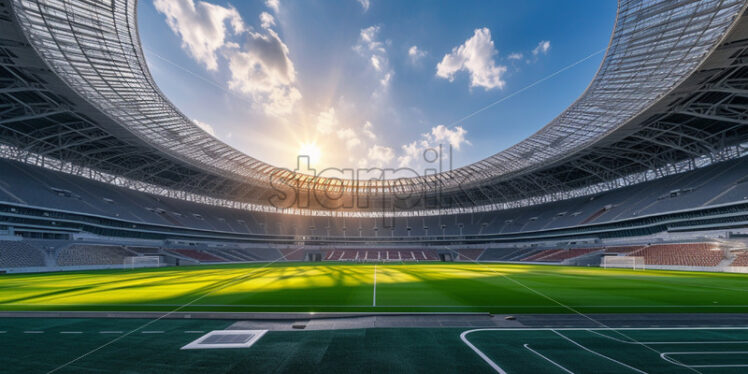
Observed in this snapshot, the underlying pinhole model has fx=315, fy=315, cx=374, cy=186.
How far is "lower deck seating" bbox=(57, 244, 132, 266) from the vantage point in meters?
36.0

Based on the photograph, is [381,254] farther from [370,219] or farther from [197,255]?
[197,255]

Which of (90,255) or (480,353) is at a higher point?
(480,353)

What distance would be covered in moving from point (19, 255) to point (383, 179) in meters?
52.8

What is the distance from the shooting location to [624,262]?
3947cm

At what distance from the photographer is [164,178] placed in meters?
58.4

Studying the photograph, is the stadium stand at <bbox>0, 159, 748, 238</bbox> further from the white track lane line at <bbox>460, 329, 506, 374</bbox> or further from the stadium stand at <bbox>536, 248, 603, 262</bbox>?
the white track lane line at <bbox>460, 329, 506, 374</bbox>

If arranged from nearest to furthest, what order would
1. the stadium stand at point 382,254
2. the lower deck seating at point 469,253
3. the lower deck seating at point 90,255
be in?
1. the lower deck seating at point 90,255
2. the lower deck seating at point 469,253
3. the stadium stand at point 382,254

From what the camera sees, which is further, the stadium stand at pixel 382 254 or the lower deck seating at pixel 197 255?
the stadium stand at pixel 382 254

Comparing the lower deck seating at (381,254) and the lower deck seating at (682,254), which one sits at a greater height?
the lower deck seating at (682,254)

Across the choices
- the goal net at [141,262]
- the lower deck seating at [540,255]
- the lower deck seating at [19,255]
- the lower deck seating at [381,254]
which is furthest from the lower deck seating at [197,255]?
the lower deck seating at [540,255]

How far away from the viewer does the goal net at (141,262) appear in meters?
41.4

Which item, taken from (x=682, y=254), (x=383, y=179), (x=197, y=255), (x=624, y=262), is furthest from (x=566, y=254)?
(x=197, y=255)

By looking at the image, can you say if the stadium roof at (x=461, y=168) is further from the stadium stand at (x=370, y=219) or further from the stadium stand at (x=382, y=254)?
the stadium stand at (x=382, y=254)

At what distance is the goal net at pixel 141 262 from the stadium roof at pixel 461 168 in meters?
14.4
